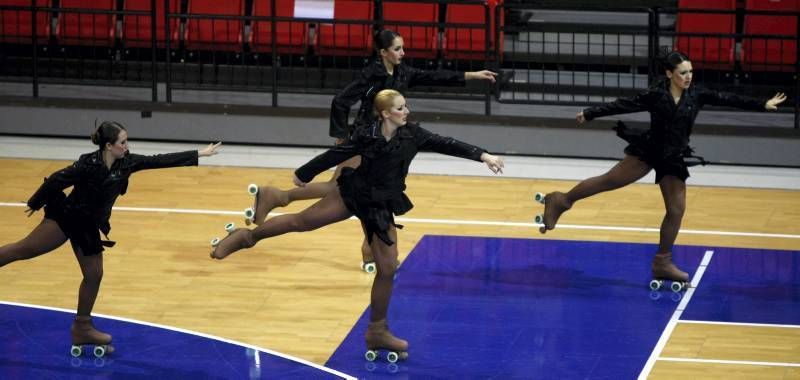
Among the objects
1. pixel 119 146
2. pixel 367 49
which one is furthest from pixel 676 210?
pixel 367 49

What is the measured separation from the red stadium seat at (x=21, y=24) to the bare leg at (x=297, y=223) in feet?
20.8

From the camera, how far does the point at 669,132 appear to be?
9398mm

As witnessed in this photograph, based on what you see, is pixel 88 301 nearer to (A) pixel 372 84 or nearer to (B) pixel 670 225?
(A) pixel 372 84

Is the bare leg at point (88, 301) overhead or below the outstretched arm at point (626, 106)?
below

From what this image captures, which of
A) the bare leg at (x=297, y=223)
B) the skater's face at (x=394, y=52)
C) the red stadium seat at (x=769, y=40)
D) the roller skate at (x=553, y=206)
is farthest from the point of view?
the red stadium seat at (x=769, y=40)

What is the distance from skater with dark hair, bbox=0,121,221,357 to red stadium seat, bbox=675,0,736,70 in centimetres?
677

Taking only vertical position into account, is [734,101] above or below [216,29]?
below

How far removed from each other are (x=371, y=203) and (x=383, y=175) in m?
0.18

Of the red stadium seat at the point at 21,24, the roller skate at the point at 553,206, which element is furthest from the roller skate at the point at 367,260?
the red stadium seat at the point at 21,24

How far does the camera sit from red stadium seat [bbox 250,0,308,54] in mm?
14125

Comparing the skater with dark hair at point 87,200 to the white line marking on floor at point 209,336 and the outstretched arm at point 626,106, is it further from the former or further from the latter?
the outstretched arm at point 626,106

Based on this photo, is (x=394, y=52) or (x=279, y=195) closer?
(x=394, y=52)

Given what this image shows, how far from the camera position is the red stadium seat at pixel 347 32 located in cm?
1395

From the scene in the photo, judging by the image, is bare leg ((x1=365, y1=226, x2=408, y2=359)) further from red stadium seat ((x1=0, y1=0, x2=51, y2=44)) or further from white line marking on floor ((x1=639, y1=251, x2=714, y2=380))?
red stadium seat ((x1=0, y1=0, x2=51, y2=44))
